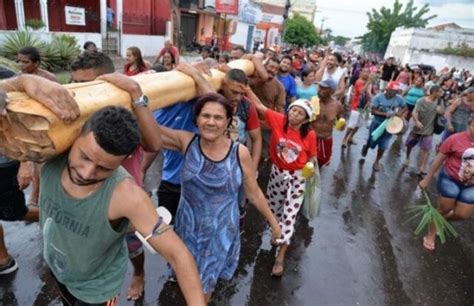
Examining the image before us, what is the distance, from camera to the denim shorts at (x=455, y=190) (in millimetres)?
3896

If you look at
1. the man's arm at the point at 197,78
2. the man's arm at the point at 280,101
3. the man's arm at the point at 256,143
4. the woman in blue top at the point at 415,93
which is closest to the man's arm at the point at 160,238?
the man's arm at the point at 197,78

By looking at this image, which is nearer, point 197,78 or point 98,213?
point 98,213


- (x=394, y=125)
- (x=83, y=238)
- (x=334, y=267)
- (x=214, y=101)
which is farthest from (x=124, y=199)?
(x=394, y=125)

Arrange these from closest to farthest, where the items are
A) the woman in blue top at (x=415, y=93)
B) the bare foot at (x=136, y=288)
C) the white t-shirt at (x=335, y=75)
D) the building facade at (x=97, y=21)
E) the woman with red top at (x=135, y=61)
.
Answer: the bare foot at (x=136, y=288), the woman with red top at (x=135, y=61), the white t-shirt at (x=335, y=75), the woman in blue top at (x=415, y=93), the building facade at (x=97, y=21)

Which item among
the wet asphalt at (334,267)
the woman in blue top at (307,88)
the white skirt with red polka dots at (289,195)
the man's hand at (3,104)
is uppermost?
the man's hand at (3,104)

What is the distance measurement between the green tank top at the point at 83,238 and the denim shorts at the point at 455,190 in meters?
3.57

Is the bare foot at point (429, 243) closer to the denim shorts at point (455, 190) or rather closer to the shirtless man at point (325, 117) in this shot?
the denim shorts at point (455, 190)

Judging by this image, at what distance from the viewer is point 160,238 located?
1.44 metres

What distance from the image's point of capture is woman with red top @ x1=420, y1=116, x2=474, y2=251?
3848mm

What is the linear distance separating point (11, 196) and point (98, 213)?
163 cm

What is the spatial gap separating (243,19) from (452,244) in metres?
29.8

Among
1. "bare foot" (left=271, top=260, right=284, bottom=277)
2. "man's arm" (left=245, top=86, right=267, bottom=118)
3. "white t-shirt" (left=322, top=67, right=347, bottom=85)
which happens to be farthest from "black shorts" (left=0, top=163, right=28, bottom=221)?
"white t-shirt" (left=322, top=67, right=347, bottom=85)

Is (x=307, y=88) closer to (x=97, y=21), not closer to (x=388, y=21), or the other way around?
(x=97, y=21)

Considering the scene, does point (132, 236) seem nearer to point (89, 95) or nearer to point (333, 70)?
point (89, 95)
